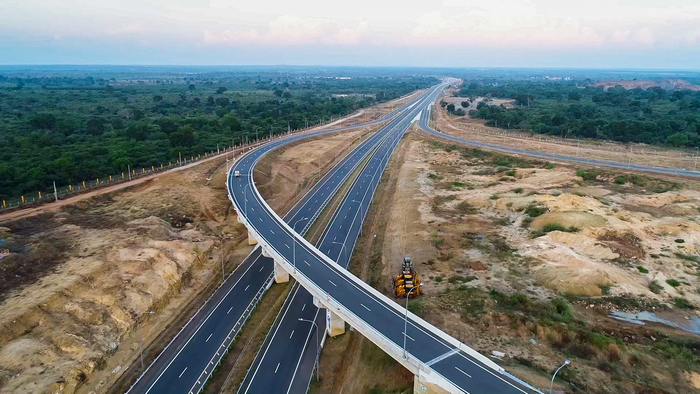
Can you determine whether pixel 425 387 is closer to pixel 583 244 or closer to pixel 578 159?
pixel 583 244

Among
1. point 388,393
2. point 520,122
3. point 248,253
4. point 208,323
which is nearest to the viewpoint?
point 388,393

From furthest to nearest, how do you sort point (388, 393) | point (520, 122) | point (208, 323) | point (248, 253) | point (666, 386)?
point (520, 122), point (248, 253), point (208, 323), point (388, 393), point (666, 386)

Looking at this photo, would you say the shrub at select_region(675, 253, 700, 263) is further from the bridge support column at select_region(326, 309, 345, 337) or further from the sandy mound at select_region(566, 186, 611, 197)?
the bridge support column at select_region(326, 309, 345, 337)

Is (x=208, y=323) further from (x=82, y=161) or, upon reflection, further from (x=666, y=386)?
(x=82, y=161)

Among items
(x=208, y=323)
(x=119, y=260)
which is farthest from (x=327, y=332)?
(x=119, y=260)

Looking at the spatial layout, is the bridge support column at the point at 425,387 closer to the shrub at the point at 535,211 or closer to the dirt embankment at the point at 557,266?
the dirt embankment at the point at 557,266
